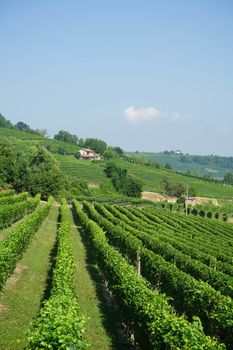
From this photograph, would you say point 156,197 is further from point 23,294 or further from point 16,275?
point 23,294

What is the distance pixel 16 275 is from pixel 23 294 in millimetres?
3883

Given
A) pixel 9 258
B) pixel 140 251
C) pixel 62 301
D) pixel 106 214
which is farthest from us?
pixel 106 214

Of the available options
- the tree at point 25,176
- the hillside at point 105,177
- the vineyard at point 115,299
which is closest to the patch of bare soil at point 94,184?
the hillside at point 105,177

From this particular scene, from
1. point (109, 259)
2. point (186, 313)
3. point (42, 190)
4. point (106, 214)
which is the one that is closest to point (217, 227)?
point (106, 214)

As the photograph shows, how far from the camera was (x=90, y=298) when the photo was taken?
22.3 m

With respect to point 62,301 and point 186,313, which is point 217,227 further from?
point 62,301

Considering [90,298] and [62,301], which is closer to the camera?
[62,301]

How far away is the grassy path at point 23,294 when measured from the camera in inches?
624

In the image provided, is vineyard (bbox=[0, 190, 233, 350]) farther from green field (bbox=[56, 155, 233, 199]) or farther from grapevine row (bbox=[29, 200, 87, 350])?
green field (bbox=[56, 155, 233, 199])

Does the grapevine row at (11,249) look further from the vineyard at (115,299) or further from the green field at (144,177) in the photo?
the green field at (144,177)

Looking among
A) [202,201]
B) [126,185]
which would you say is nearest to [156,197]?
[126,185]

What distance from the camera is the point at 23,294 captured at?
21.6m

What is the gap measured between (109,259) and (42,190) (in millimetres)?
55690

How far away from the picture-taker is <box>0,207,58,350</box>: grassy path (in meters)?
15.9
